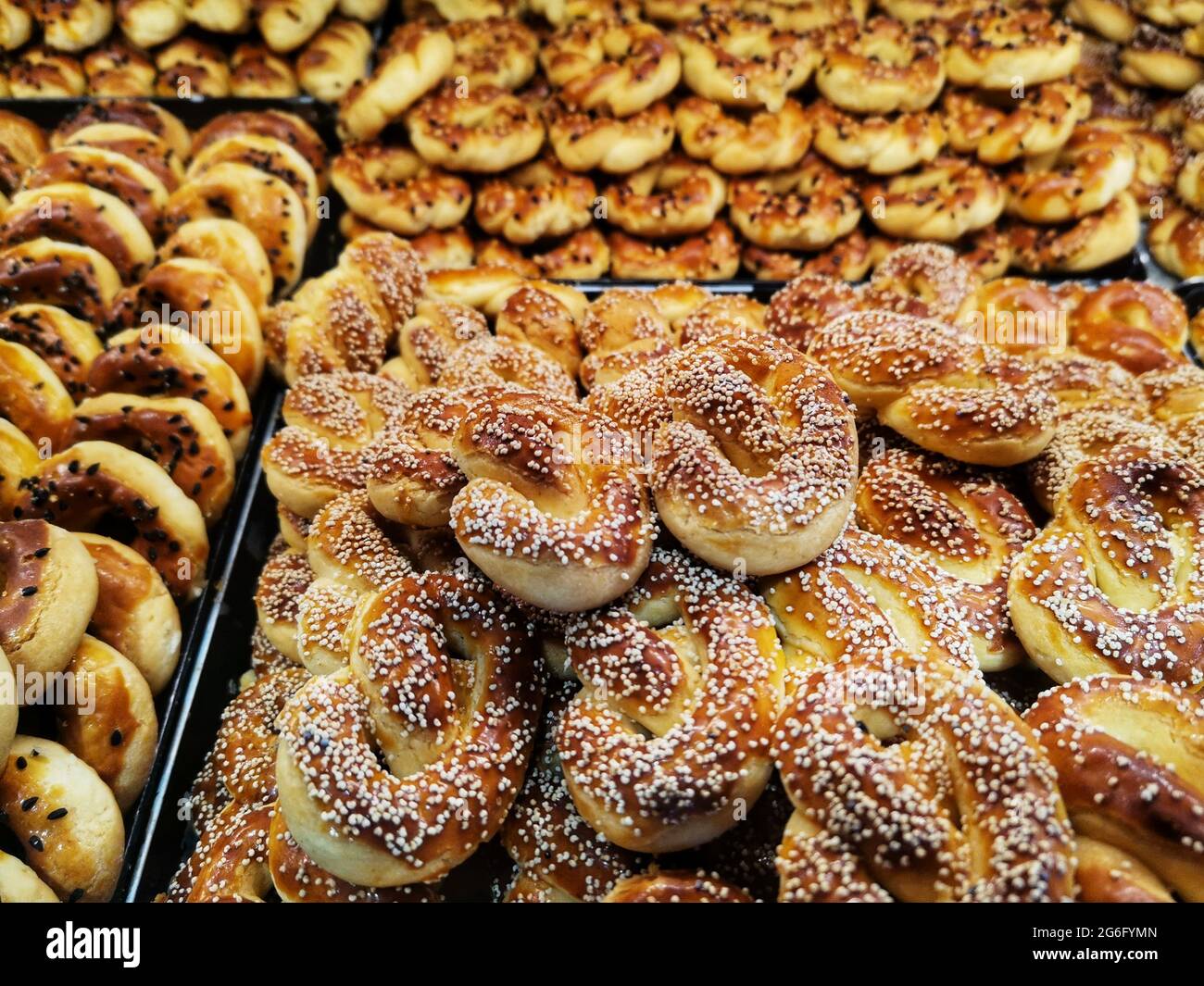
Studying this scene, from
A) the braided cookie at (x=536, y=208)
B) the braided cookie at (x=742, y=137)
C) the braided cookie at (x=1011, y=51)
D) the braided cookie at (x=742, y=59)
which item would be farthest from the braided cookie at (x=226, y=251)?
the braided cookie at (x=1011, y=51)

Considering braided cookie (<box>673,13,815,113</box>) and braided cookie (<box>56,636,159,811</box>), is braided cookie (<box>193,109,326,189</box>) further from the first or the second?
braided cookie (<box>56,636,159,811</box>)

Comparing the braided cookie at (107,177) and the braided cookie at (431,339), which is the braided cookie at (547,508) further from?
the braided cookie at (107,177)

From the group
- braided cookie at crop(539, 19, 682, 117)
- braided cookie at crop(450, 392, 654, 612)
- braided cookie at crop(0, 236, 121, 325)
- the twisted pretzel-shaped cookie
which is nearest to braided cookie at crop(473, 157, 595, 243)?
braided cookie at crop(539, 19, 682, 117)
